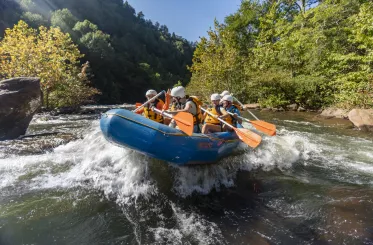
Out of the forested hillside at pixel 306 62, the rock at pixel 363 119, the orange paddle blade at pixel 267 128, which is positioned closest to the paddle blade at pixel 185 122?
the orange paddle blade at pixel 267 128

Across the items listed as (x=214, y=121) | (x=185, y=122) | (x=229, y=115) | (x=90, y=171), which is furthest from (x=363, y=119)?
A: (x=90, y=171)

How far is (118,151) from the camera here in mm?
5465

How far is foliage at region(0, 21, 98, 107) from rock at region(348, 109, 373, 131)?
14.3 m

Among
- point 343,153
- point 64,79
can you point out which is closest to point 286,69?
point 343,153

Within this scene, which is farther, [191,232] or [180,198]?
[180,198]

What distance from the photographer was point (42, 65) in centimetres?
1371

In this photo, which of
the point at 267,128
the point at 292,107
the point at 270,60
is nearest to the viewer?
the point at 267,128

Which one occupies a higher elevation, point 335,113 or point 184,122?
point 335,113

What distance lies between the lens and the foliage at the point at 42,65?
43.2 feet

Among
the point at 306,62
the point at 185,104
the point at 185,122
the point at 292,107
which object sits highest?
the point at 306,62

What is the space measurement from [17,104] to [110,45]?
157 ft

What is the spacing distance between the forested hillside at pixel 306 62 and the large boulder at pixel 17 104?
11748 mm

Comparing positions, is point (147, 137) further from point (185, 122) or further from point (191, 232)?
point (191, 232)

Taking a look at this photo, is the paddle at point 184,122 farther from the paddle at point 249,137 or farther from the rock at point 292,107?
the rock at point 292,107
